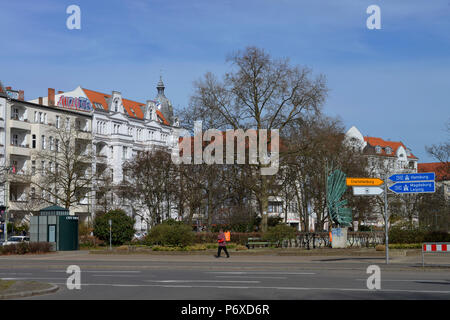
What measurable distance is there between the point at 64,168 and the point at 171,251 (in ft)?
93.8

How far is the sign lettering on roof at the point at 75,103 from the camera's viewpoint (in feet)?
287

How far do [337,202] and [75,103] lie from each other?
183 feet

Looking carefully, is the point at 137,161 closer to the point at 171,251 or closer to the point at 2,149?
the point at 2,149

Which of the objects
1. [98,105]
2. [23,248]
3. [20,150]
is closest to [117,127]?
[98,105]

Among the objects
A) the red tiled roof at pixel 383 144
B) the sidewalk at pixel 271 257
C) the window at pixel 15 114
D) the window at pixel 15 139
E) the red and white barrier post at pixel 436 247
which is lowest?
the sidewalk at pixel 271 257

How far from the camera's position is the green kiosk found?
4784cm

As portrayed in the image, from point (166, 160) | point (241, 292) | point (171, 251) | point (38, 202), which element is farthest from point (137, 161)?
point (241, 292)

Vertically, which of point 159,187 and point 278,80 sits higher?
point 278,80

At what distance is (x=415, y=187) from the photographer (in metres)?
26.2

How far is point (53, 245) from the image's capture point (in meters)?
46.2

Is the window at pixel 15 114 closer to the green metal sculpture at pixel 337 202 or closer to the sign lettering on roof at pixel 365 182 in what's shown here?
the green metal sculpture at pixel 337 202

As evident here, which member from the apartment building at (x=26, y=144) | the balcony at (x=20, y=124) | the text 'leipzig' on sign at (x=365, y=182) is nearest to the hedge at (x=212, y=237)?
the text 'leipzig' on sign at (x=365, y=182)

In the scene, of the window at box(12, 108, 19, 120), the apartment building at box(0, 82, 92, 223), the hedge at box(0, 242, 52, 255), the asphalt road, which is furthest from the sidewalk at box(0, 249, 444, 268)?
the window at box(12, 108, 19, 120)

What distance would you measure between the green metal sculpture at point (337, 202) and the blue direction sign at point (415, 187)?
13016 mm
